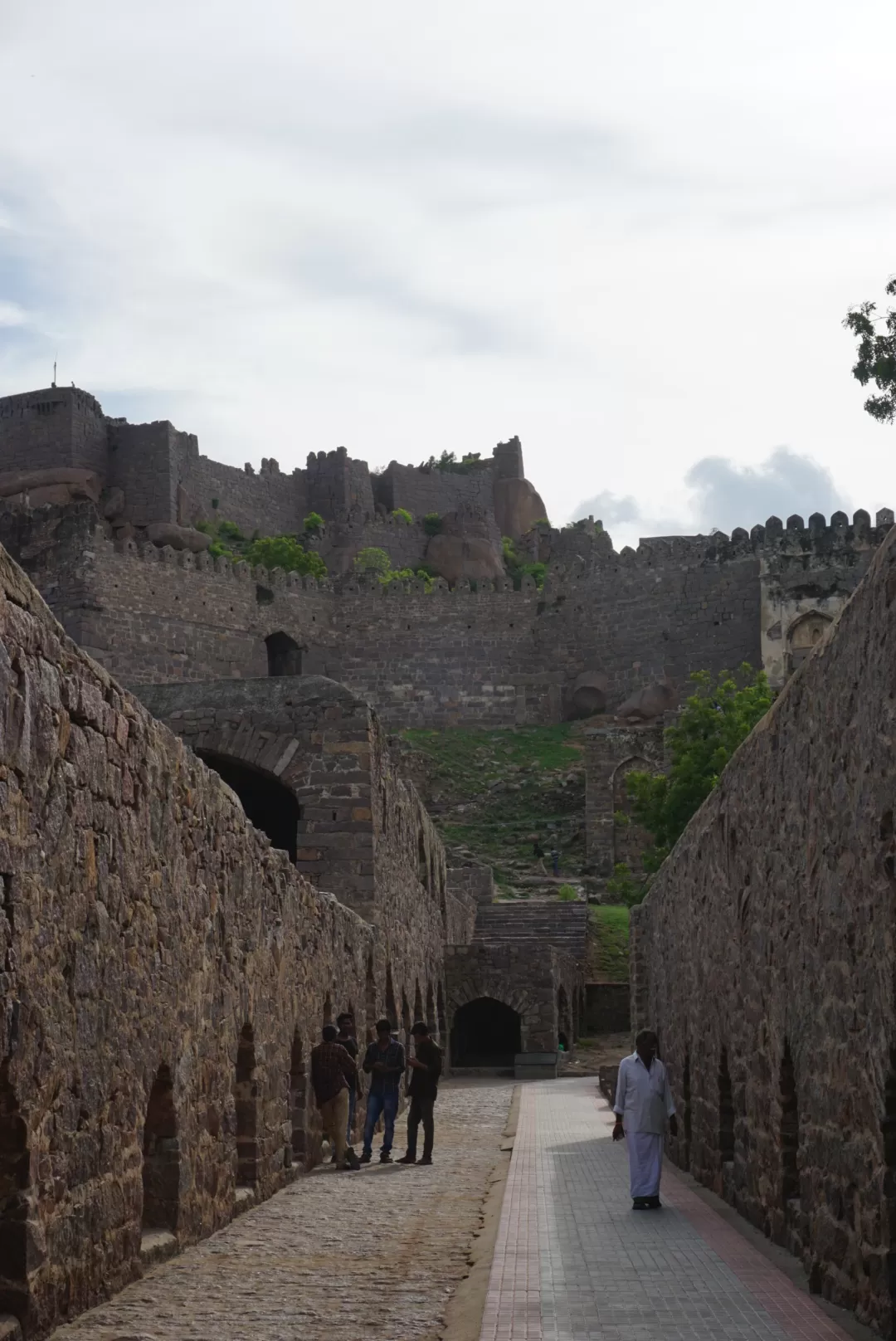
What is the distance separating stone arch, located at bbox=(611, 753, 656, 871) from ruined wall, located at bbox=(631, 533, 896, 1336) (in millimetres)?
28446

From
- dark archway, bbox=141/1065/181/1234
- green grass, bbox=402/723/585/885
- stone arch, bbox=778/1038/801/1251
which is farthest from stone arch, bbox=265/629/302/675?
stone arch, bbox=778/1038/801/1251

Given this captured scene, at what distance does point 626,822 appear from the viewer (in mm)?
40500

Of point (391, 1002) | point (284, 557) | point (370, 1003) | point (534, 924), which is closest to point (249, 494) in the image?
point (284, 557)

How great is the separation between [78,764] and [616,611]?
145 ft

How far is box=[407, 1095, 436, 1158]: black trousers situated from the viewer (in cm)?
1426

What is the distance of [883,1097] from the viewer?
614 cm

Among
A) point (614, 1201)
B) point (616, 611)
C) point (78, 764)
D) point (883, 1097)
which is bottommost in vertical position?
point (614, 1201)

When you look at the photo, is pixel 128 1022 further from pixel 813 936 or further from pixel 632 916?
pixel 632 916

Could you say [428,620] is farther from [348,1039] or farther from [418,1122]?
[348,1039]

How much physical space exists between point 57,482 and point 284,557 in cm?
835

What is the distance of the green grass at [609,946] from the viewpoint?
34.2m

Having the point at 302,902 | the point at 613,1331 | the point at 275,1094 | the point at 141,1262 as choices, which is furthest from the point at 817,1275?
the point at 302,902

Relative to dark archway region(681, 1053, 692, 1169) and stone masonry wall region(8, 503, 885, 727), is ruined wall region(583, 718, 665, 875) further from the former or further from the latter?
dark archway region(681, 1053, 692, 1169)

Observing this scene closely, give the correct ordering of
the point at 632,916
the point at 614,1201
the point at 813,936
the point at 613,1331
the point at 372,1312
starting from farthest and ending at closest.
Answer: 1. the point at 632,916
2. the point at 614,1201
3. the point at 813,936
4. the point at 372,1312
5. the point at 613,1331
